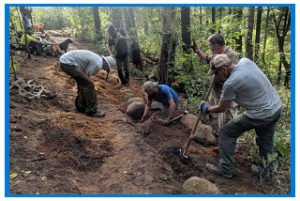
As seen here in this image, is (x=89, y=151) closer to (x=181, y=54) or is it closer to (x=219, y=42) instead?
(x=219, y=42)

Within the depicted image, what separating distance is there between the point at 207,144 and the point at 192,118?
2.76 feet

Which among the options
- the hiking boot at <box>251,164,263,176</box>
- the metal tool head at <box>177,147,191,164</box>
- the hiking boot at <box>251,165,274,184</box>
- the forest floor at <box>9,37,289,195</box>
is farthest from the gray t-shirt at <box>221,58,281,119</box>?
the metal tool head at <box>177,147,191,164</box>

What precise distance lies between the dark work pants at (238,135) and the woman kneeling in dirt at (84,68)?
9.70 ft

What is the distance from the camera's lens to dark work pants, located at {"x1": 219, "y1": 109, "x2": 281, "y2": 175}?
303 cm

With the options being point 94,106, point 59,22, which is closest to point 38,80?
point 94,106

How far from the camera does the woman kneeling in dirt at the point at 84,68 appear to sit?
4797 mm

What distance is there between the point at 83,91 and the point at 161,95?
5.53 feet

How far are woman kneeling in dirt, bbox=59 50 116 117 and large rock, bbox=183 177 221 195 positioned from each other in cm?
298

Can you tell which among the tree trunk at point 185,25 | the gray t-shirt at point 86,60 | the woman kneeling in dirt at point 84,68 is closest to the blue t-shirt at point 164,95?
the woman kneeling in dirt at point 84,68

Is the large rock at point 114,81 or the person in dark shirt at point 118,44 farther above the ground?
the person in dark shirt at point 118,44

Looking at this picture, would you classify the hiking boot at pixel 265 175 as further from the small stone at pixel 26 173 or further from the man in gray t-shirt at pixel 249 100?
the small stone at pixel 26 173

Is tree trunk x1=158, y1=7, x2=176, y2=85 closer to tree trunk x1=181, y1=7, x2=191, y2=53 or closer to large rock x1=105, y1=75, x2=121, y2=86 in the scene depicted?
tree trunk x1=181, y1=7, x2=191, y2=53

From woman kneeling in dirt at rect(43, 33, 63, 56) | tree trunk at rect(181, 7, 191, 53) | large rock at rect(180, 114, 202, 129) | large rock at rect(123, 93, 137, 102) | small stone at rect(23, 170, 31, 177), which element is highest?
tree trunk at rect(181, 7, 191, 53)

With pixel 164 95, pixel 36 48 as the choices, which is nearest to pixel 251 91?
pixel 164 95
